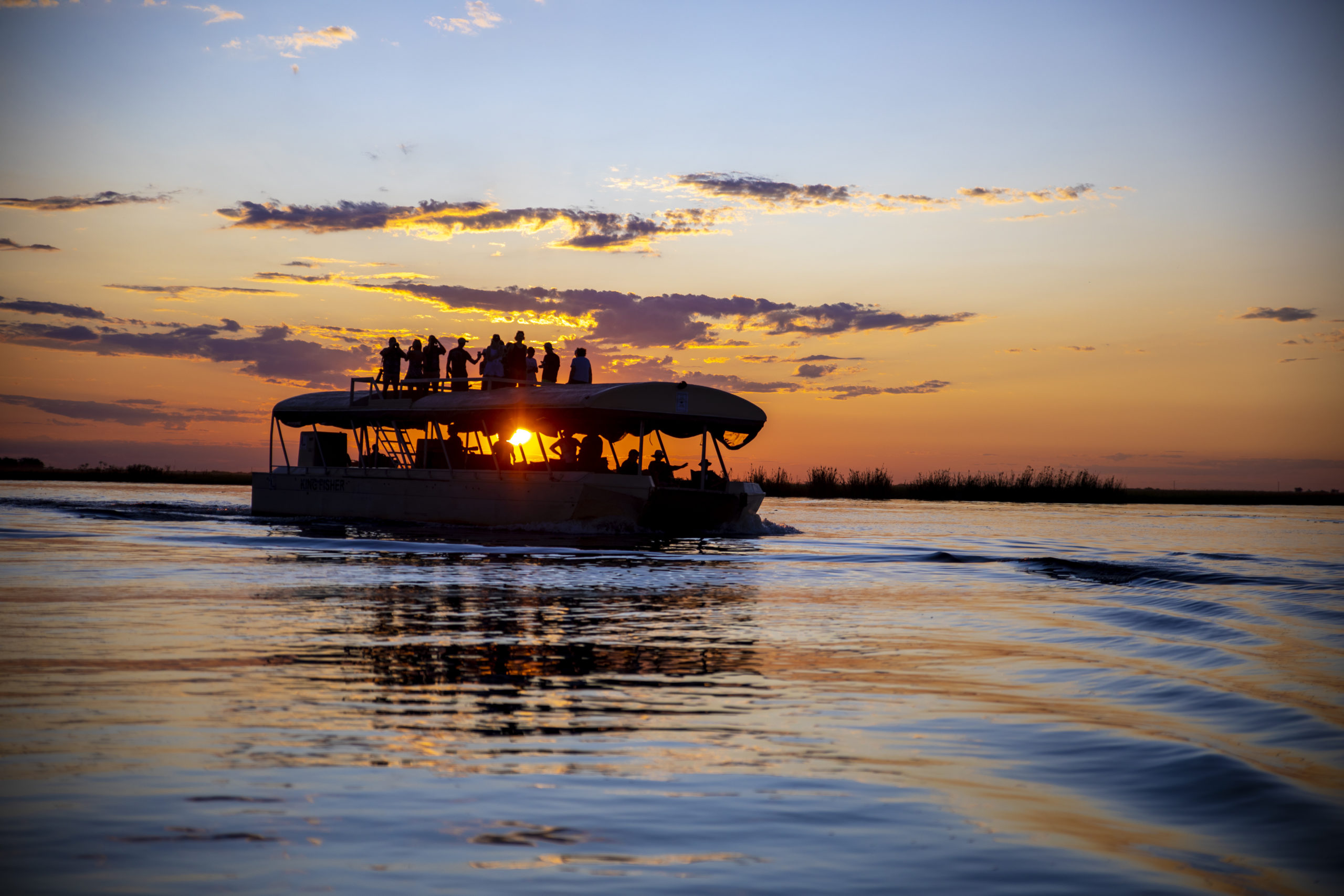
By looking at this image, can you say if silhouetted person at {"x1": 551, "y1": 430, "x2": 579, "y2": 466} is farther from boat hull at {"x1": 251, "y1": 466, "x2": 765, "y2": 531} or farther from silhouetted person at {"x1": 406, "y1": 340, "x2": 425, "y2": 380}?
silhouetted person at {"x1": 406, "y1": 340, "x2": 425, "y2": 380}

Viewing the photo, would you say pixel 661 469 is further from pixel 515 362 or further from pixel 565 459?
pixel 515 362

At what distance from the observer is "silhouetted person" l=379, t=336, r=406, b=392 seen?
29844 millimetres

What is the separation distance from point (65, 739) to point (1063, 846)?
14.8ft

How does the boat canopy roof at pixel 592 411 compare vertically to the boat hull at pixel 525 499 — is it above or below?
above

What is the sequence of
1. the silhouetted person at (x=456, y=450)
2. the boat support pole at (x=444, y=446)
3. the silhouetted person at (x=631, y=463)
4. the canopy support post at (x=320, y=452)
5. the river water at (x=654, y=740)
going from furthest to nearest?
the canopy support post at (x=320, y=452)
the silhouetted person at (x=456, y=450)
the boat support pole at (x=444, y=446)
the silhouetted person at (x=631, y=463)
the river water at (x=654, y=740)

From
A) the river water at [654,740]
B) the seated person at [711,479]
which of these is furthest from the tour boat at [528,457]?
the river water at [654,740]

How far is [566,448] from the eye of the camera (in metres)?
26.3

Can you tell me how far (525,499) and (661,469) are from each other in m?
3.46

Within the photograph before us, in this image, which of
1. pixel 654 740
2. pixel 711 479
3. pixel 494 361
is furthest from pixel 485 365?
pixel 654 740

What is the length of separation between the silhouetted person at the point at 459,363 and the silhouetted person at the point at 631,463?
5.68 meters

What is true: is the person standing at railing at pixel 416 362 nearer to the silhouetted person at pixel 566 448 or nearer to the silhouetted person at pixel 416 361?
the silhouetted person at pixel 416 361

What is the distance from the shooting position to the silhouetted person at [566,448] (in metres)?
26.2

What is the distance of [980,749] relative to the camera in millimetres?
5207

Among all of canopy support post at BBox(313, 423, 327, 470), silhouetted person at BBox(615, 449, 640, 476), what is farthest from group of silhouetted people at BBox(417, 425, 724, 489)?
canopy support post at BBox(313, 423, 327, 470)
